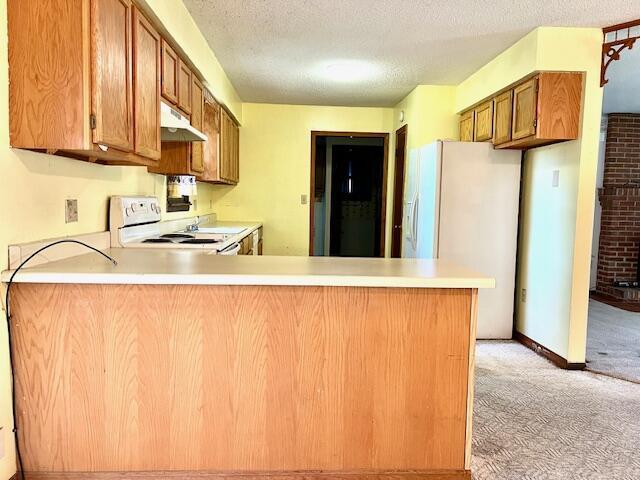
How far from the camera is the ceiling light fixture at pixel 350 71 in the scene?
156 inches

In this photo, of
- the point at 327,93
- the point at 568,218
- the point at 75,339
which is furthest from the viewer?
the point at 327,93

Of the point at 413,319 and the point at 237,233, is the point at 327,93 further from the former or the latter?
the point at 413,319

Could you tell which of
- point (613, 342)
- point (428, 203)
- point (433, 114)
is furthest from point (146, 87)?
point (613, 342)

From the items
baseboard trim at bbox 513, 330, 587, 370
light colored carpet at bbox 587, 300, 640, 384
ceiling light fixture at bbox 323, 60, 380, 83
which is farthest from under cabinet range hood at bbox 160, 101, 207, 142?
light colored carpet at bbox 587, 300, 640, 384

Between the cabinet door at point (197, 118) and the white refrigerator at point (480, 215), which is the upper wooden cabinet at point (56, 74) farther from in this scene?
the white refrigerator at point (480, 215)

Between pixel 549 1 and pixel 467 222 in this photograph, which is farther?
pixel 467 222

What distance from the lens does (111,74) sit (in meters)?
1.80

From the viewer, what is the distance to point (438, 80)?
14.6ft

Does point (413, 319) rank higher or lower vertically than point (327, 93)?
lower

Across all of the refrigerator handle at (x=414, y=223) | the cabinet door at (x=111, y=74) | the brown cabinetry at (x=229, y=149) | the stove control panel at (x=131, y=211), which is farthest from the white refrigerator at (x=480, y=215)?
the cabinet door at (x=111, y=74)

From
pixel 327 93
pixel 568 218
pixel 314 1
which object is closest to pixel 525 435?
pixel 568 218

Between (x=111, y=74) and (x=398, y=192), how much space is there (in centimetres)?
399

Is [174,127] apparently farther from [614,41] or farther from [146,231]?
[614,41]

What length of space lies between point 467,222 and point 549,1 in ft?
5.67
